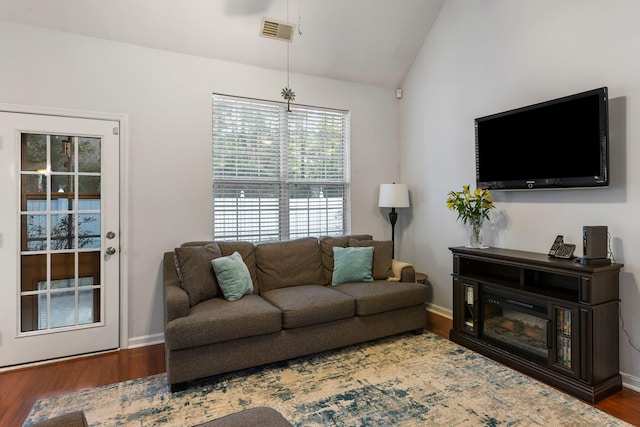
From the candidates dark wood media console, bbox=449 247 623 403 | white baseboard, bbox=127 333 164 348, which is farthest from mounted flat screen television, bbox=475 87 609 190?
white baseboard, bbox=127 333 164 348

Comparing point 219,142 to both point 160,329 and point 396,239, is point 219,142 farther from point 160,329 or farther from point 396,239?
point 396,239

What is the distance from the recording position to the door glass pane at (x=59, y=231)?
292cm

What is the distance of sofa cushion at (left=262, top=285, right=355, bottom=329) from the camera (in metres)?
2.83

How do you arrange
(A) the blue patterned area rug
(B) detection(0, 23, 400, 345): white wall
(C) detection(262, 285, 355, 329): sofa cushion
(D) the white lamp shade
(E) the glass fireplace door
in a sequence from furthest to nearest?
(D) the white lamp shade
(B) detection(0, 23, 400, 345): white wall
(C) detection(262, 285, 355, 329): sofa cushion
(E) the glass fireplace door
(A) the blue patterned area rug

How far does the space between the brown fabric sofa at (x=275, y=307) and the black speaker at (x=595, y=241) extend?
4.52ft

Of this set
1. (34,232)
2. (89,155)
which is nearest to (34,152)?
(89,155)

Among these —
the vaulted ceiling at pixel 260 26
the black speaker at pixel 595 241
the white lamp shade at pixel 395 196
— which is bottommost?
the black speaker at pixel 595 241

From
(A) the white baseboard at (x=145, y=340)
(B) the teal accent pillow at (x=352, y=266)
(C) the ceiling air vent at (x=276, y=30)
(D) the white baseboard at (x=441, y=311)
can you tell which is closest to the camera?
(A) the white baseboard at (x=145, y=340)

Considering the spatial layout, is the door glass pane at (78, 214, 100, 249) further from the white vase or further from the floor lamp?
the white vase

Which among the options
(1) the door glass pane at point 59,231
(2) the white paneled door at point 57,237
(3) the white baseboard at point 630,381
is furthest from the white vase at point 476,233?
(1) the door glass pane at point 59,231

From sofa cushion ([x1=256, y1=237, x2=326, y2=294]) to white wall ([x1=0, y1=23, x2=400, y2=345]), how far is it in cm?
65

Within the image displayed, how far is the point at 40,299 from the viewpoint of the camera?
9.70ft

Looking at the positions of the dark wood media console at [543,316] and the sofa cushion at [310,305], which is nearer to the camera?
the dark wood media console at [543,316]

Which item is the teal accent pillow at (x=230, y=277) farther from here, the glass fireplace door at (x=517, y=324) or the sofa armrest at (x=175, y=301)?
the glass fireplace door at (x=517, y=324)
